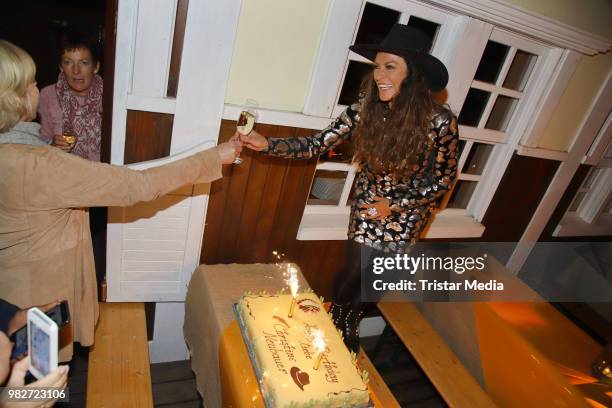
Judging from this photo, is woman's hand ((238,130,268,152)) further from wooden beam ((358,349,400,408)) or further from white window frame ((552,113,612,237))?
white window frame ((552,113,612,237))

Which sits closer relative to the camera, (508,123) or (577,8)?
(577,8)

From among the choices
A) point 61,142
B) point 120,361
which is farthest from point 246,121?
point 120,361

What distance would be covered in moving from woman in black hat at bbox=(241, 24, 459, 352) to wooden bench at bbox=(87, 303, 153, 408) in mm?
1529

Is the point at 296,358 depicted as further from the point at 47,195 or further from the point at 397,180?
the point at 47,195

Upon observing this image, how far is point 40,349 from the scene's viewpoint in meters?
1.44

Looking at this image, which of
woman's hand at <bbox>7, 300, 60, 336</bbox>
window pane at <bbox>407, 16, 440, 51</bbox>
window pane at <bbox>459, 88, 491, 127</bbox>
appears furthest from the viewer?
window pane at <bbox>459, 88, 491, 127</bbox>

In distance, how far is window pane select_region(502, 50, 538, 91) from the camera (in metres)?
3.67

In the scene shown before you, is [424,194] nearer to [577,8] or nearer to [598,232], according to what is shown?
[577,8]

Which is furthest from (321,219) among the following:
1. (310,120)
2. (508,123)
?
(508,123)

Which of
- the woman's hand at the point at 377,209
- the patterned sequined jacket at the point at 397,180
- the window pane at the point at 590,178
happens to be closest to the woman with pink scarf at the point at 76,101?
the patterned sequined jacket at the point at 397,180

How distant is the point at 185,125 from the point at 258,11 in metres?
0.84

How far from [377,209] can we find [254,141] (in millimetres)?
924

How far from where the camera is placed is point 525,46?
3.46 meters

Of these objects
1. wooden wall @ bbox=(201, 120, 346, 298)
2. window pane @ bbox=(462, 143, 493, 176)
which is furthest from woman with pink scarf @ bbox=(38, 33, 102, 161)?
window pane @ bbox=(462, 143, 493, 176)
